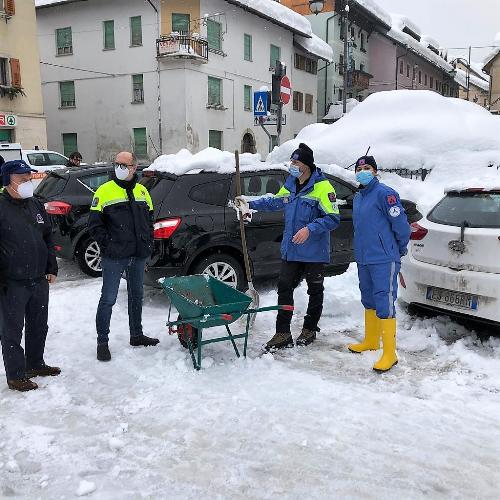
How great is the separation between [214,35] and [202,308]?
1082 inches

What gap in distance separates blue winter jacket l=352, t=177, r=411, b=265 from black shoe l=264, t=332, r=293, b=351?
3.32 ft

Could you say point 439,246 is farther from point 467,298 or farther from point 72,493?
point 72,493

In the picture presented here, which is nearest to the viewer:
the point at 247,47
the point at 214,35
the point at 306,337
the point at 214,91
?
the point at 306,337

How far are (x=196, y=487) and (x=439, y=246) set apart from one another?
3.12 metres

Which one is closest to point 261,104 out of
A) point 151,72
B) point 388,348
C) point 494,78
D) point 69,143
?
point 388,348

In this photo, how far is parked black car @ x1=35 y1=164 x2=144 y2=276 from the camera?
7730 mm

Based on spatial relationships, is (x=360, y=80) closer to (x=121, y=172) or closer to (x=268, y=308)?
(x=121, y=172)

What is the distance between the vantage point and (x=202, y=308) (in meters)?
3.98

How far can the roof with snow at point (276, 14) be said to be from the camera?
29281mm

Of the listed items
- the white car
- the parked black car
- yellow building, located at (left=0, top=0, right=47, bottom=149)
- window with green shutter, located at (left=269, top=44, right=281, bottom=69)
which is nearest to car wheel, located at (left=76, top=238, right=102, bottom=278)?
the parked black car

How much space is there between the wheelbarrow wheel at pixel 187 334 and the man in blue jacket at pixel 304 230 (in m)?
0.67

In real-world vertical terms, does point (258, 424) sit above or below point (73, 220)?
below

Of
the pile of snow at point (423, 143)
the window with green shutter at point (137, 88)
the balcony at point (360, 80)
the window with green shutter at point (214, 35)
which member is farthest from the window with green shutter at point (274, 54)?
the pile of snow at point (423, 143)

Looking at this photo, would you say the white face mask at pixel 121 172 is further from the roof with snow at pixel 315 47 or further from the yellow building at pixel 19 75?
the roof with snow at pixel 315 47
